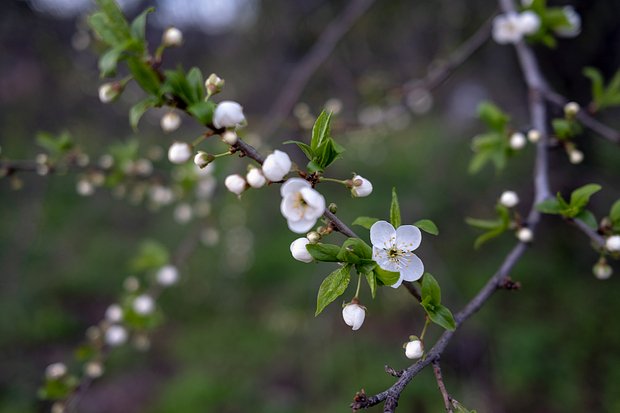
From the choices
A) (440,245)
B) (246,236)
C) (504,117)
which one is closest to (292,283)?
(246,236)

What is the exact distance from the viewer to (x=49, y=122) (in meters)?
5.84

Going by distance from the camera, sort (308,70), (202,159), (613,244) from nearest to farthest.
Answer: (202,159)
(613,244)
(308,70)

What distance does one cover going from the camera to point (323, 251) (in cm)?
97

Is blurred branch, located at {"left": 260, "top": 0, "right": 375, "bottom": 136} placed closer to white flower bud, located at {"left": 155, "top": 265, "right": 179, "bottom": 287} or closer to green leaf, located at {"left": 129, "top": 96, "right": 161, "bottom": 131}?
white flower bud, located at {"left": 155, "top": 265, "right": 179, "bottom": 287}

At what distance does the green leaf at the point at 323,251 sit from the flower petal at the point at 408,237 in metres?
0.19

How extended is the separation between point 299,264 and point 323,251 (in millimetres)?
4331

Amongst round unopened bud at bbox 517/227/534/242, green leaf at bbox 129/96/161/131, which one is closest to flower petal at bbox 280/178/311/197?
green leaf at bbox 129/96/161/131

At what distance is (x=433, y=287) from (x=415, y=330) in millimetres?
3555

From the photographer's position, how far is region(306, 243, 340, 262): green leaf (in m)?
0.96

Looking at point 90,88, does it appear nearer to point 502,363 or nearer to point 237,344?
point 237,344

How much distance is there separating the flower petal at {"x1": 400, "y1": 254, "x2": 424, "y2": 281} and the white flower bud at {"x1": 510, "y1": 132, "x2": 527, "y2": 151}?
789mm

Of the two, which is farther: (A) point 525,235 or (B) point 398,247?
(A) point 525,235

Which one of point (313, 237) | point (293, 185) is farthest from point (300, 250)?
point (293, 185)

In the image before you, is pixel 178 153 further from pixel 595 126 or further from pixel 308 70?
pixel 308 70
